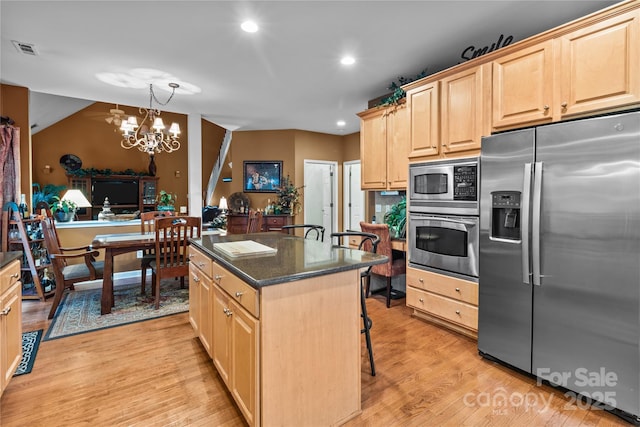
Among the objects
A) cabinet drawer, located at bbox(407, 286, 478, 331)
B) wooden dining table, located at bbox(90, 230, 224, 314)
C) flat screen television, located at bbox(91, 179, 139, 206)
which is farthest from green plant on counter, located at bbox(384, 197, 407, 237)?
flat screen television, located at bbox(91, 179, 139, 206)

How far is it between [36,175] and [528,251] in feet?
34.8

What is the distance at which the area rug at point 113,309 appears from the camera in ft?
9.76

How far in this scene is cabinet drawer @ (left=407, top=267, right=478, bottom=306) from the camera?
2.62 meters

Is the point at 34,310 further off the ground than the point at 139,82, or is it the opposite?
the point at 139,82

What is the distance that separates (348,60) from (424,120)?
1.02 meters

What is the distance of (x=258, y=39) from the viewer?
2.84 m

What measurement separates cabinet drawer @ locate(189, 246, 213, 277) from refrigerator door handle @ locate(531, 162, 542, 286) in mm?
2129

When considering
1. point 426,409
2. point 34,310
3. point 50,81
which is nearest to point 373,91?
point 426,409

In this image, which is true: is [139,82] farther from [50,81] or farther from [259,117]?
[259,117]

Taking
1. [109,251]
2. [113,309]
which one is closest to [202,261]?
[109,251]

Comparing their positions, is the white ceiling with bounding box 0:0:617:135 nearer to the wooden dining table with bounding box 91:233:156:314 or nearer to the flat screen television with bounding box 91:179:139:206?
the wooden dining table with bounding box 91:233:156:314

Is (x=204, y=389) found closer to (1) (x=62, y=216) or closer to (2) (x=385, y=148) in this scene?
(2) (x=385, y=148)

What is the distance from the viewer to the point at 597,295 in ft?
5.94

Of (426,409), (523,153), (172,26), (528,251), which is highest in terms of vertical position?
(172,26)
